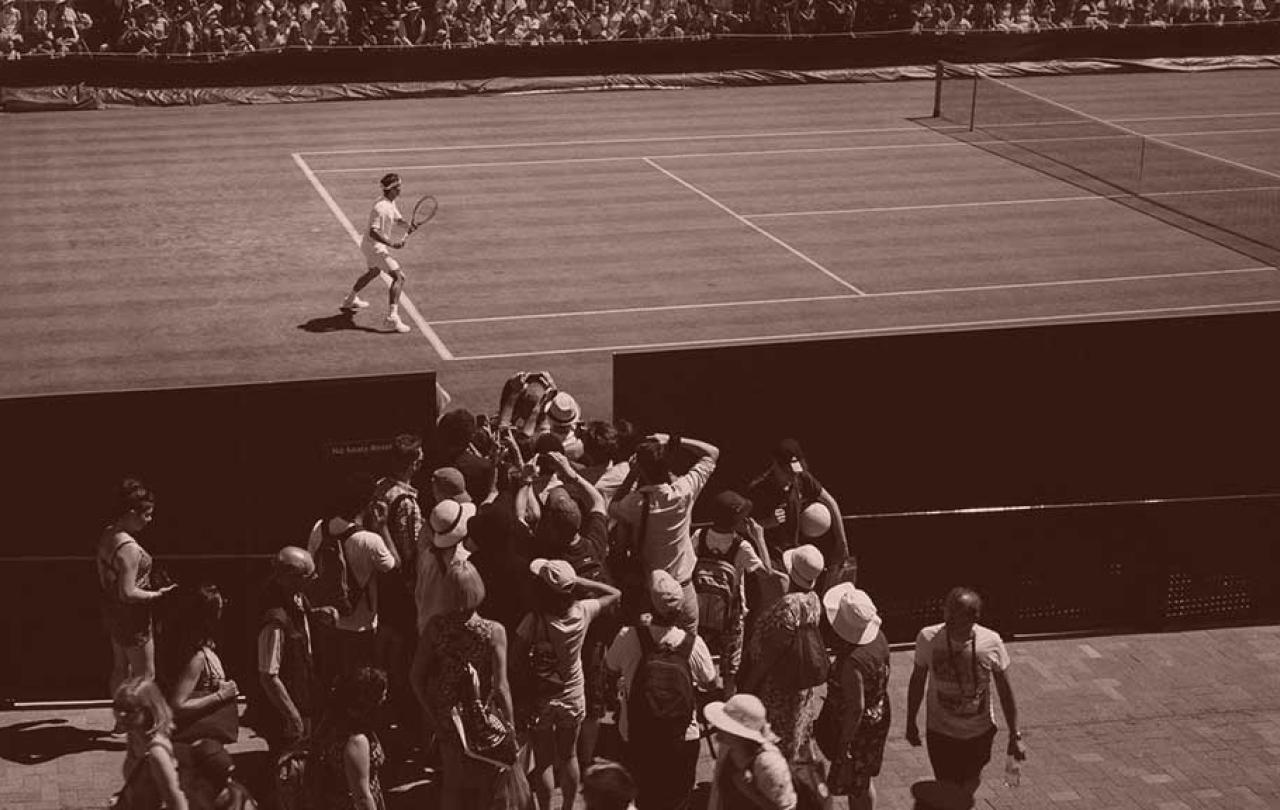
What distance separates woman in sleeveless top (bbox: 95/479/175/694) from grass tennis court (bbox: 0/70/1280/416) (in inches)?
383

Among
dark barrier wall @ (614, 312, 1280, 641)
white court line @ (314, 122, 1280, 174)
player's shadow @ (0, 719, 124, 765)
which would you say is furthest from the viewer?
white court line @ (314, 122, 1280, 174)

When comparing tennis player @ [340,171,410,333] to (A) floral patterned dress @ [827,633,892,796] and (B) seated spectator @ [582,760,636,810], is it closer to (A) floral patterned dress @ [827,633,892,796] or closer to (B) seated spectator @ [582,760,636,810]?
(A) floral patterned dress @ [827,633,892,796]

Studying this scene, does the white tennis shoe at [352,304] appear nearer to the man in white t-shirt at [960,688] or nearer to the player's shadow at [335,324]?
the player's shadow at [335,324]

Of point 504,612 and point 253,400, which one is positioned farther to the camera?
point 253,400

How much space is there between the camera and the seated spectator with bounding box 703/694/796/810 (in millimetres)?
9508

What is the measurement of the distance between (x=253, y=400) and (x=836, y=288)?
1458 centimetres

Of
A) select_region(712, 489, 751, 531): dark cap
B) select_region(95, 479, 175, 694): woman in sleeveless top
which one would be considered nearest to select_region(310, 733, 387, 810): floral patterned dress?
select_region(95, 479, 175, 694): woman in sleeveless top

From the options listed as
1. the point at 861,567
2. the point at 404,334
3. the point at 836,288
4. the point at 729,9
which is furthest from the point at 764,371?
the point at 729,9

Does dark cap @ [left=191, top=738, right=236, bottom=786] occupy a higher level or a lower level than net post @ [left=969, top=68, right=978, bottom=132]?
higher

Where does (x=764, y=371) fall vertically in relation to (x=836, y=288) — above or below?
above

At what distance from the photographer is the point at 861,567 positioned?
14945mm

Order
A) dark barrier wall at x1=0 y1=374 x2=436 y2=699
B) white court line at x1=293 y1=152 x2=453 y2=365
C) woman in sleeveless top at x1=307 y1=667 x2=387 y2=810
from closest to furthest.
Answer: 1. woman in sleeveless top at x1=307 y1=667 x2=387 y2=810
2. dark barrier wall at x1=0 y1=374 x2=436 y2=699
3. white court line at x1=293 y1=152 x2=453 y2=365

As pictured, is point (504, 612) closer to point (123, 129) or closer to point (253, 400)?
point (253, 400)

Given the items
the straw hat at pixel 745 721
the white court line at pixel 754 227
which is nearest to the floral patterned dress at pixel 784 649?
the straw hat at pixel 745 721
